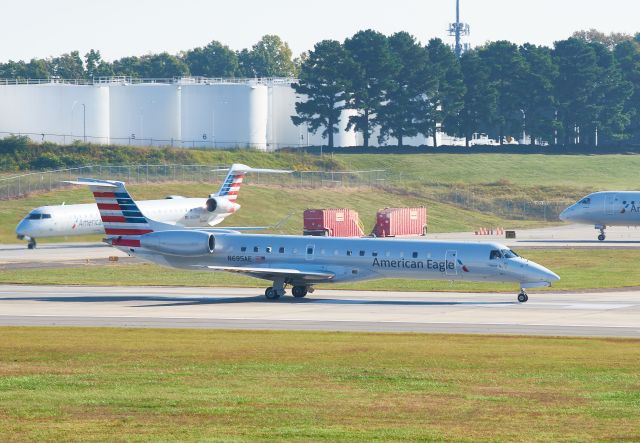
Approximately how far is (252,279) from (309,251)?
11052 millimetres

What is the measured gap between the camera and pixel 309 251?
2048 inches

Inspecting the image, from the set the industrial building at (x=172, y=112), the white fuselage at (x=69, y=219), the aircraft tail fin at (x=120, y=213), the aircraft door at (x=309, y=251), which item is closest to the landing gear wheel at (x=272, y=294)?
the aircraft door at (x=309, y=251)

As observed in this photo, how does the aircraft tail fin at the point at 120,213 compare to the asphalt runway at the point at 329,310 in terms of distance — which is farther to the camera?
the aircraft tail fin at the point at 120,213

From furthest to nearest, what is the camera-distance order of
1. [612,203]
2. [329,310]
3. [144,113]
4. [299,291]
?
[144,113], [612,203], [299,291], [329,310]

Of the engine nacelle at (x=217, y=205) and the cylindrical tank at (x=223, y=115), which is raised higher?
the cylindrical tank at (x=223, y=115)

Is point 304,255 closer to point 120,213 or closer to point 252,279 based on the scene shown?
point 120,213

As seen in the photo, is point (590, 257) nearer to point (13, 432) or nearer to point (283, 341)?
point (283, 341)

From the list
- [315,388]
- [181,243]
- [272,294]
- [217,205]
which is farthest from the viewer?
[217,205]

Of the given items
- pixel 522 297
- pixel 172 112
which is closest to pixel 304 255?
pixel 522 297

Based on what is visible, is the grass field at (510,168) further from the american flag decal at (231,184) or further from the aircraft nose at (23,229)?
the aircraft nose at (23,229)

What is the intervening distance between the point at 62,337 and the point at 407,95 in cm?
12297

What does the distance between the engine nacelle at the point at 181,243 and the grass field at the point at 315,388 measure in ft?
46.3

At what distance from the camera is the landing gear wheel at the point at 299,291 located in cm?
5303

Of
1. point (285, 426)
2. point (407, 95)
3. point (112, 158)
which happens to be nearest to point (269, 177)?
point (112, 158)
